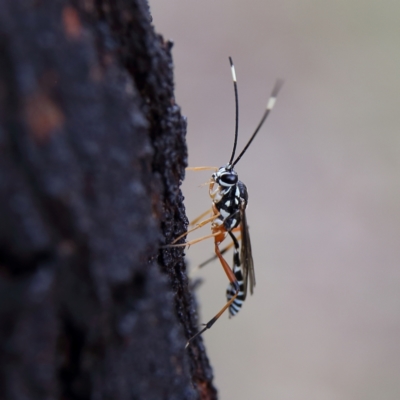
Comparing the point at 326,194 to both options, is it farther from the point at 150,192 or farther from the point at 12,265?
the point at 12,265

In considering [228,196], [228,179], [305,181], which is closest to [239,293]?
[228,196]

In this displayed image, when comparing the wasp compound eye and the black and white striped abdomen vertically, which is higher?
the wasp compound eye

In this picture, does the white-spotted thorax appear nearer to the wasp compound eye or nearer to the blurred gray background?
the wasp compound eye

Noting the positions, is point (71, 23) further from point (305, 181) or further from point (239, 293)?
point (305, 181)

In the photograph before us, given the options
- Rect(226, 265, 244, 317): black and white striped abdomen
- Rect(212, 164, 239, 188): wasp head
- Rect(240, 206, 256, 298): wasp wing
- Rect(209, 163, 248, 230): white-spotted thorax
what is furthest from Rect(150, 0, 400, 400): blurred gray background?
Rect(212, 164, 239, 188): wasp head

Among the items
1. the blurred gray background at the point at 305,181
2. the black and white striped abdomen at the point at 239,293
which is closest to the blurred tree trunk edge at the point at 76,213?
the black and white striped abdomen at the point at 239,293
